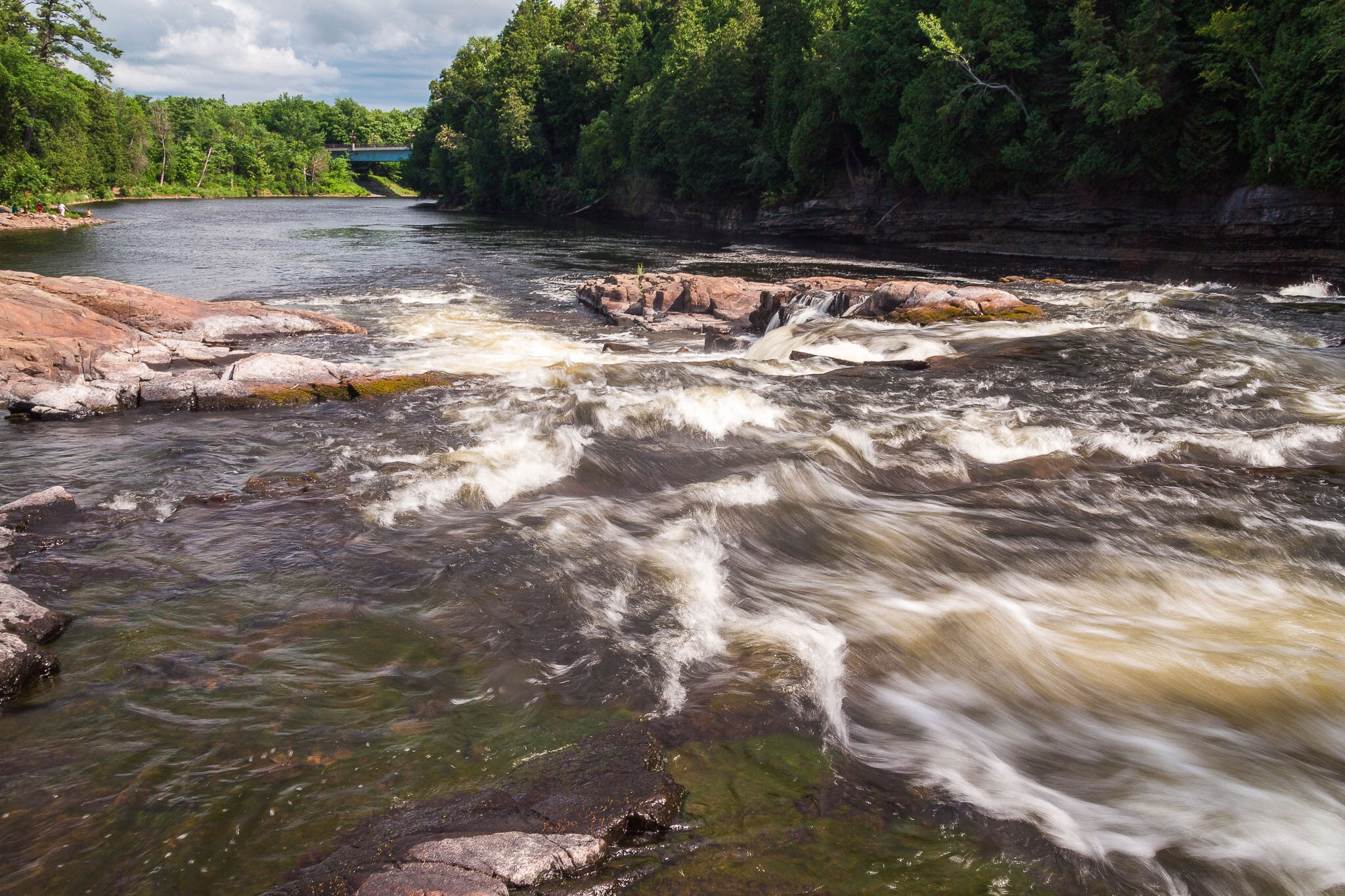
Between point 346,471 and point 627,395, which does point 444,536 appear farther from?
point 627,395

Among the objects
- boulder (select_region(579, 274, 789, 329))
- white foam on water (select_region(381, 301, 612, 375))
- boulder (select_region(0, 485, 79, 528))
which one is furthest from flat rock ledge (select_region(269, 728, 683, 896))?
boulder (select_region(579, 274, 789, 329))

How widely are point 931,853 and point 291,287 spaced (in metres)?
22.7

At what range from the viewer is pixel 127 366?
11055 mm

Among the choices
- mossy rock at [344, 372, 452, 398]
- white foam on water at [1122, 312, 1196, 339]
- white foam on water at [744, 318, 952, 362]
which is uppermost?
white foam on water at [1122, 312, 1196, 339]

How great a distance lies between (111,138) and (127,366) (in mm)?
78553

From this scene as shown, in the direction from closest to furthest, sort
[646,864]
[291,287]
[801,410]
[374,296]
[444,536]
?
[646,864]
[444,536]
[801,410]
[374,296]
[291,287]

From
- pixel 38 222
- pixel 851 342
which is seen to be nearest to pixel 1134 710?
pixel 851 342

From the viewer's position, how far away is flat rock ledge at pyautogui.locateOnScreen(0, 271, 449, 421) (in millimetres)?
10086

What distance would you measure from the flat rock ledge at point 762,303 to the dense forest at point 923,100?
14.2 meters

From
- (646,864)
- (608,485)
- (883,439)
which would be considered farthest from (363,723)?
(883,439)

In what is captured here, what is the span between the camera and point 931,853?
3.08 meters

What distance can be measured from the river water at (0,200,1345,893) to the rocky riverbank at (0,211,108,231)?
4113 cm

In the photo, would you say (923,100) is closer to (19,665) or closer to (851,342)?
(851,342)

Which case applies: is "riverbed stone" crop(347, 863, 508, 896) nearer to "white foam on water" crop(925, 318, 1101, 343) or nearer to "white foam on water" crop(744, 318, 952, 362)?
"white foam on water" crop(744, 318, 952, 362)
